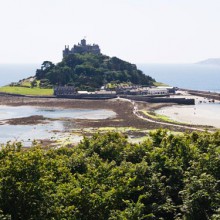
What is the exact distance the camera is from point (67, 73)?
188m

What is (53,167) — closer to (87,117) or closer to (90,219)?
(90,219)

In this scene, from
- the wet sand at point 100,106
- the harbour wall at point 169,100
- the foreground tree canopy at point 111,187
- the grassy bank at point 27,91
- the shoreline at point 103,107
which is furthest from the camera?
the grassy bank at point 27,91

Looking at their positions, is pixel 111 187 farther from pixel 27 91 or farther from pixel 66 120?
pixel 27 91

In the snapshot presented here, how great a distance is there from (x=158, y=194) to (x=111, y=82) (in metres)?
158

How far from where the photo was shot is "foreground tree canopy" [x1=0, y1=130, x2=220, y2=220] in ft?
78.9

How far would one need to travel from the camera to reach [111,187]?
29438 millimetres

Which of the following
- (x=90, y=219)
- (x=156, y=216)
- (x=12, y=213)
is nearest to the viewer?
(x=12, y=213)

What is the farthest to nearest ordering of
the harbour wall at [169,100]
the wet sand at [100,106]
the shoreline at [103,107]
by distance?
the harbour wall at [169,100], the wet sand at [100,106], the shoreline at [103,107]

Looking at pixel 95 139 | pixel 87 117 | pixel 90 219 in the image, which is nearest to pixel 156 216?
pixel 90 219

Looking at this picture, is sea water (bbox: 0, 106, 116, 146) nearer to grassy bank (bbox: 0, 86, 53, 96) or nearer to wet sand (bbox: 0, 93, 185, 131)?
wet sand (bbox: 0, 93, 185, 131)

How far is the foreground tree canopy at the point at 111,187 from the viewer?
78.9 feet

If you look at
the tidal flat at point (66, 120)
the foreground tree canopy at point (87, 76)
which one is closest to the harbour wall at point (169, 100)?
the tidal flat at point (66, 120)

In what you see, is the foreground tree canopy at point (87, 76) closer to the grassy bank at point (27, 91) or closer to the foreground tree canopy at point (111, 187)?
the grassy bank at point (27, 91)

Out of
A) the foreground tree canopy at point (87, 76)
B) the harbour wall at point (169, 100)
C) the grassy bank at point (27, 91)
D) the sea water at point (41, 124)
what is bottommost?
the sea water at point (41, 124)
